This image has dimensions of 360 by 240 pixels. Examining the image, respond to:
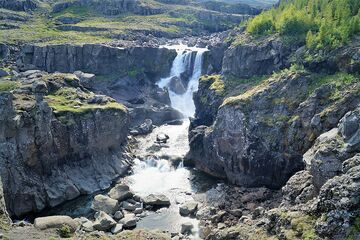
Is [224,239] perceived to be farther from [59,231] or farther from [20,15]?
[20,15]

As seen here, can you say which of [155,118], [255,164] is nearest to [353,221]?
[255,164]

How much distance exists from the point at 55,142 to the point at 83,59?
6396 cm

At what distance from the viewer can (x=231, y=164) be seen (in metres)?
83.2

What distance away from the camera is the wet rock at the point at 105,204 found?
72500 mm

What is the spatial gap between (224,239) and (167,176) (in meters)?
34.1

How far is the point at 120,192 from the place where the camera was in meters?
77.8

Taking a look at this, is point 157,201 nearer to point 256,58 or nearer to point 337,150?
point 337,150

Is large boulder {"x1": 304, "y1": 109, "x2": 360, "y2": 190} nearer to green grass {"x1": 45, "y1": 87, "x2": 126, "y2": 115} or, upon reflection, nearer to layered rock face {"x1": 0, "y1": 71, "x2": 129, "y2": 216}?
layered rock face {"x1": 0, "y1": 71, "x2": 129, "y2": 216}

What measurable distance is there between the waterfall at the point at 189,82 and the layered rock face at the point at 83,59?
3.63m

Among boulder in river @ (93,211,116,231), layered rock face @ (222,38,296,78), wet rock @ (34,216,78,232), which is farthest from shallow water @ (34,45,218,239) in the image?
layered rock face @ (222,38,296,78)

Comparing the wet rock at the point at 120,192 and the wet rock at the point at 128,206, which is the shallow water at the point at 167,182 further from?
the wet rock at the point at 128,206

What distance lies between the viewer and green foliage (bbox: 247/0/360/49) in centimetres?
8338

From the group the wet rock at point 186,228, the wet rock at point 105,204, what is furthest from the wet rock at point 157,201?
the wet rock at point 186,228

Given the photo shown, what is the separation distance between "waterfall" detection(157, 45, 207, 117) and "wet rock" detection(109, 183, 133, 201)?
52.9 m
